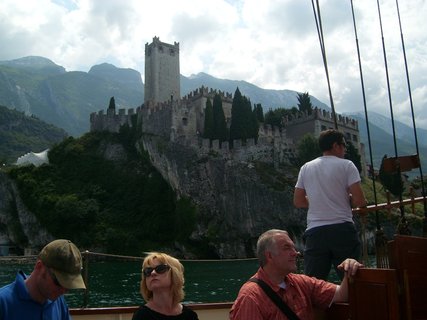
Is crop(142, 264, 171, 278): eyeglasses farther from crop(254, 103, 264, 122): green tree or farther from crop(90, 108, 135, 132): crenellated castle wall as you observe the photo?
crop(90, 108, 135, 132): crenellated castle wall

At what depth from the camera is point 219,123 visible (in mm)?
47688

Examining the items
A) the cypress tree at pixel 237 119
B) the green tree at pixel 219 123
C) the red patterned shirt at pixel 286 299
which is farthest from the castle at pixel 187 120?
the red patterned shirt at pixel 286 299

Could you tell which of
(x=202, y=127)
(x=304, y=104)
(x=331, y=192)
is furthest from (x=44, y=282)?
(x=304, y=104)

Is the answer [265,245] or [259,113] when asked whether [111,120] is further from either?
[265,245]

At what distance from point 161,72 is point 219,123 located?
1837 centimetres

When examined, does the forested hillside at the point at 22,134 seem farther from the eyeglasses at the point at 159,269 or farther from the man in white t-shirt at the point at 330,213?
the eyeglasses at the point at 159,269

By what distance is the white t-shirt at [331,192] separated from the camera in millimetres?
4098

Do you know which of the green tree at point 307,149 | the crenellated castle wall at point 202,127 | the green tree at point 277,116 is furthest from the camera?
the green tree at point 277,116

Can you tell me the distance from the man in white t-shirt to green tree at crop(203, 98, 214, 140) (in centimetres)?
4262

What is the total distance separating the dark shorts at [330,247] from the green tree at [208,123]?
42.8 m

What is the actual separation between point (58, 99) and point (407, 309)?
20549 centimetres

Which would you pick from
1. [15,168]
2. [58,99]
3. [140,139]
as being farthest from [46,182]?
[58,99]

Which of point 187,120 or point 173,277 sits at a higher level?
point 187,120

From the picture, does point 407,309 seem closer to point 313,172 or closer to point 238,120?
point 313,172
